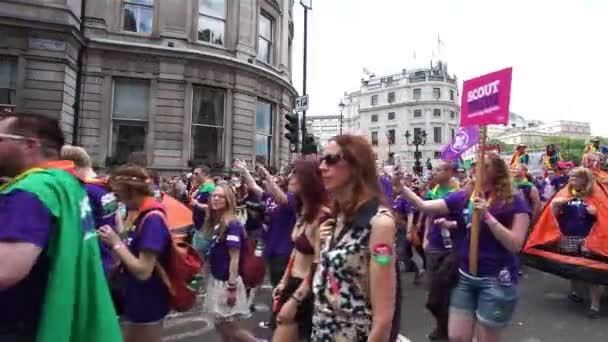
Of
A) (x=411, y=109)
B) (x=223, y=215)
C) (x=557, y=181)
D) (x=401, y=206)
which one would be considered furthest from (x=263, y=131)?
(x=411, y=109)

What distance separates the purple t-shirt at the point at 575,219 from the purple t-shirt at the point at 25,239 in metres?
6.73

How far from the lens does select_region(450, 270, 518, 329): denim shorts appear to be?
11.1ft

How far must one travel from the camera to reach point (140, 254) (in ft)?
10.7

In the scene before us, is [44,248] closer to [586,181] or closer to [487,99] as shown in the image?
[487,99]

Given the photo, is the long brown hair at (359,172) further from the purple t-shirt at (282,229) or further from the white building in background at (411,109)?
the white building in background at (411,109)

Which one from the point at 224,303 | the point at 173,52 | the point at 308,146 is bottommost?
the point at 224,303

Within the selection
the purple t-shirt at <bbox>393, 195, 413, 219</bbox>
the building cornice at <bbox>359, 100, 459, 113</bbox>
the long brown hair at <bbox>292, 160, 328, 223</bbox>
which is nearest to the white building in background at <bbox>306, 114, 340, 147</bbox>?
the building cornice at <bbox>359, 100, 459, 113</bbox>

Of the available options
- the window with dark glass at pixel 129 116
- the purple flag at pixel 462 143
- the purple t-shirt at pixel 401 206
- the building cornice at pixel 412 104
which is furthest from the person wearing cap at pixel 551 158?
the building cornice at pixel 412 104

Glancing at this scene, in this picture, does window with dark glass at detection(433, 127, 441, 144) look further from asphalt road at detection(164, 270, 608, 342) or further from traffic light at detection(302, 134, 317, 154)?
asphalt road at detection(164, 270, 608, 342)

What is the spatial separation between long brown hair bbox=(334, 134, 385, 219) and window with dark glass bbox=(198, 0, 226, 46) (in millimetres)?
20128

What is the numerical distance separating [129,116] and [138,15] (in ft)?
14.3

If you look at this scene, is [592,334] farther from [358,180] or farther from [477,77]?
[358,180]

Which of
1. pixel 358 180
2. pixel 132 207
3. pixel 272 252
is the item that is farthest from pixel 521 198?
pixel 132 207

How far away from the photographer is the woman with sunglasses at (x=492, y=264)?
3.39 m
